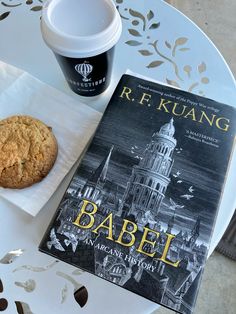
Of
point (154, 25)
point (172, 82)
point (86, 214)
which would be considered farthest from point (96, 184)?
point (154, 25)

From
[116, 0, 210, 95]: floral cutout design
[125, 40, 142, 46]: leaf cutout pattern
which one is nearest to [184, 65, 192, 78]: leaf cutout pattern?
[116, 0, 210, 95]: floral cutout design

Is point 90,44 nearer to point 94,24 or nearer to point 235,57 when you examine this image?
point 94,24

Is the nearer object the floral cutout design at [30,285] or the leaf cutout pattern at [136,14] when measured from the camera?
the floral cutout design at [30,285]

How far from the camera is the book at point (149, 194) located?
463 mm

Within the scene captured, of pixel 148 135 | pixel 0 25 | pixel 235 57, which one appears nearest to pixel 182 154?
pixel 148 135

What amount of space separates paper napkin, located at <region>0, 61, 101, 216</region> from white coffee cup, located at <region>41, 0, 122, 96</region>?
2.2 inches

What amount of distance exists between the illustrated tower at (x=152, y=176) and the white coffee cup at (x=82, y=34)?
16 centimetres

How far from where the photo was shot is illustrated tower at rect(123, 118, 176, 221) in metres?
0.50

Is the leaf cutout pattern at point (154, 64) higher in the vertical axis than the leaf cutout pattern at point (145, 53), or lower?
lower

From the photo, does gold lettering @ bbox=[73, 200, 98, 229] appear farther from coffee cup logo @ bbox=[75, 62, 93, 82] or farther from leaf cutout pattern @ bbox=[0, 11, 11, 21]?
leaf cutout pattern @ bbox=[0, 11, 11, 21]

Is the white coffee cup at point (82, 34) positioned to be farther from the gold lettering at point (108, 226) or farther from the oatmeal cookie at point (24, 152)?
the gold lettering at point (108, 226)

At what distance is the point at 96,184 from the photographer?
0.52 metres

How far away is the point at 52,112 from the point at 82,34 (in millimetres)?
153

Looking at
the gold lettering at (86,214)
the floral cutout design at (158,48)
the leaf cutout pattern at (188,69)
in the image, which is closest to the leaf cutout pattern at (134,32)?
the floral cutout design at (158,48)
